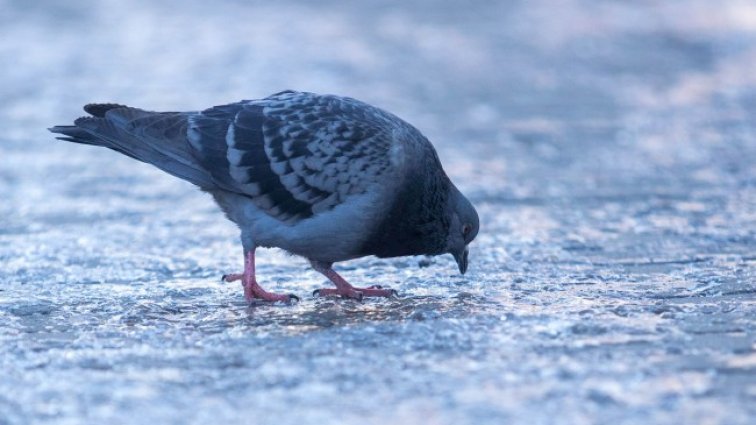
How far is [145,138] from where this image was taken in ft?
21.0

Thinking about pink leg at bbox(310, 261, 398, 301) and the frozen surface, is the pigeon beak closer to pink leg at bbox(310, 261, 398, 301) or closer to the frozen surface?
the frozen surface

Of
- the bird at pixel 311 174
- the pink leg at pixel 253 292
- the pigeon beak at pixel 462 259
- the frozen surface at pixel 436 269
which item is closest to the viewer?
the frozen surface at pixel 436 269

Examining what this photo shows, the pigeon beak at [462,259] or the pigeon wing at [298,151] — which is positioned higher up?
the pigeon wing at [298,151]

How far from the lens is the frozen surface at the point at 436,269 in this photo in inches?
176

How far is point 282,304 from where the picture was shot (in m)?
6.14

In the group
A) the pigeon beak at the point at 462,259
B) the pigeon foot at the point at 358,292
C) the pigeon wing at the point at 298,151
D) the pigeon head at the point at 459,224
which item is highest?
the pigeon wing at the point at 298,151

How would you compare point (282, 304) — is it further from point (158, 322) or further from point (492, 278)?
point (492, 278)

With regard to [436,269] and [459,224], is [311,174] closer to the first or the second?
[459,224]

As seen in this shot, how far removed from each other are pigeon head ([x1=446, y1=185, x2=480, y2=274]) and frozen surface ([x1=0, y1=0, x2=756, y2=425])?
0.24m

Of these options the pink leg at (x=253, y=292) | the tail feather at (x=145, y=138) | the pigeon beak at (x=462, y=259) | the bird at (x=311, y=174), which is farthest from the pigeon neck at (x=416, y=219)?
the tail feather at (x=145, y=138)

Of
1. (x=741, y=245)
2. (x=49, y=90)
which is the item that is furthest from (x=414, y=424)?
(x=49, y=90)

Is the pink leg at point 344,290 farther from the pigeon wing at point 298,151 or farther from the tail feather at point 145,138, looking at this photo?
the tail feather at point 145,138

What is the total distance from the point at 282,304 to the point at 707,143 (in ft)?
19.3

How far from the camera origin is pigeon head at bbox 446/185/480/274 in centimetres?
621
